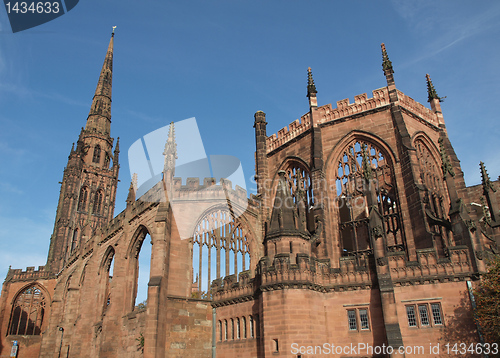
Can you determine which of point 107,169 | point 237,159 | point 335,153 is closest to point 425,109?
point 335,153

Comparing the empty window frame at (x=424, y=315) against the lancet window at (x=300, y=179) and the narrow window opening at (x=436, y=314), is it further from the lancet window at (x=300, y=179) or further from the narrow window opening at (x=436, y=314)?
the lancet window at (x=300, y=179)

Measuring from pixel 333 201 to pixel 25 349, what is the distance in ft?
125

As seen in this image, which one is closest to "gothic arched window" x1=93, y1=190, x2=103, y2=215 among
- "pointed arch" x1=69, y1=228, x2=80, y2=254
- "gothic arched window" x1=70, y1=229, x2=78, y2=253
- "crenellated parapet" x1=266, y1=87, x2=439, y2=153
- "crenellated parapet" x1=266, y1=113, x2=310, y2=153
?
"pointed arch" x1=69, y1=228, x2=80, y2=254

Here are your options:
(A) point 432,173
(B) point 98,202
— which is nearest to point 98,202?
(B) point 98,202

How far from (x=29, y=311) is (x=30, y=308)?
386 mm

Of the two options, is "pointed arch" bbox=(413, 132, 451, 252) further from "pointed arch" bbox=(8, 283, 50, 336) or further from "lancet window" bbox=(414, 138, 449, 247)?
"pointed arch" bbox=(8, 283, 50, 336)

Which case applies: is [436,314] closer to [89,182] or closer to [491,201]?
[491,201]

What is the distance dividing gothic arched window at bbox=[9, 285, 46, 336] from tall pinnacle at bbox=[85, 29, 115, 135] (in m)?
30.4

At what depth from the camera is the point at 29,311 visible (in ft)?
154

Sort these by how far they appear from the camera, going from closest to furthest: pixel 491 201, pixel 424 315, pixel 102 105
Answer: pixel 424 315, pixel 491 201, pixel 102 105

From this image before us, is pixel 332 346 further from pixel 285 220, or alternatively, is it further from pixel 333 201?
pixel 333 201

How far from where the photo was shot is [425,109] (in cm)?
2755

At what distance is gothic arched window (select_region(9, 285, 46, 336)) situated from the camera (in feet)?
156

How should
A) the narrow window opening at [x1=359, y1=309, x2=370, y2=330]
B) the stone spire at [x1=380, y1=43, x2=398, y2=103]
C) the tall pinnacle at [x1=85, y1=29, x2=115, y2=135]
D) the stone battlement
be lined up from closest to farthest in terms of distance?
the narrow window opening at [x1=359, y1=309, x2=370, y2=330] < the stone spire at [x1=380, y1=43, x2=398, y2=103] < the stone battlement < the tall pinnacle at [x1=85, y1=29, x2=115, y2=135]
